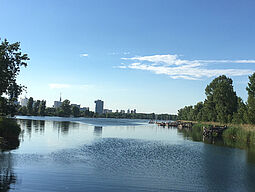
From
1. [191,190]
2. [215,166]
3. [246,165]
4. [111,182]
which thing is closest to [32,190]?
[111,182]

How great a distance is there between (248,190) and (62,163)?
18.0 meters

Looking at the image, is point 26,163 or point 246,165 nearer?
point 26,163

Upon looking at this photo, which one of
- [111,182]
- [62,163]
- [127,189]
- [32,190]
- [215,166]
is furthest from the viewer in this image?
[215,166]

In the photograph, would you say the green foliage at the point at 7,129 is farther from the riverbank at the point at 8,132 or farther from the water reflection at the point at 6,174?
the water reflection at the point at 6,174

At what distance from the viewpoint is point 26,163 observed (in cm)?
2439

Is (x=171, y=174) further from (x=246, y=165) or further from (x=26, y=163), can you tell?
(x=26, y=163)

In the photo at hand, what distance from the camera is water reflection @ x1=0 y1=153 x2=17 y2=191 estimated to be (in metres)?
16.7

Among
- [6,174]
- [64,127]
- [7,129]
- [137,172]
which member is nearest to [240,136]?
[137,172]

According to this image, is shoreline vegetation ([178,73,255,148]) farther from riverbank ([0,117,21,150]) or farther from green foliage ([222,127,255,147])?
riverbank ([0,117,21,150])

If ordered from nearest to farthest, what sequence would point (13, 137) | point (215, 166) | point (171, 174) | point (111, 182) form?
point (111, 182) < point (171, 174) < point (215, 166) < point (13, 137)

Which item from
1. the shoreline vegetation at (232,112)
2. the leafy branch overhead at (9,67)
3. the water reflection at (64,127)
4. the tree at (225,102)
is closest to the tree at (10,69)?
the leafy branch overhead at (9,67)

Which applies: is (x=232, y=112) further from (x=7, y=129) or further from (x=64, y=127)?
(x=7, y=129)

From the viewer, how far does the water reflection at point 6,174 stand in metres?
16.7

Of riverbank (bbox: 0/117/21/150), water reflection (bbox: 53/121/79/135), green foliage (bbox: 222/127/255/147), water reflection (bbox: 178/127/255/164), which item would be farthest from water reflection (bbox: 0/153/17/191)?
green foliage (bbox: 222/127/255/147)
